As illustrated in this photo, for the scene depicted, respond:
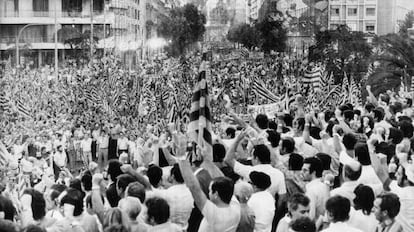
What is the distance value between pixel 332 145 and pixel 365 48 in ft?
124

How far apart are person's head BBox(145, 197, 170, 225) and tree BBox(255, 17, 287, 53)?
4663cm

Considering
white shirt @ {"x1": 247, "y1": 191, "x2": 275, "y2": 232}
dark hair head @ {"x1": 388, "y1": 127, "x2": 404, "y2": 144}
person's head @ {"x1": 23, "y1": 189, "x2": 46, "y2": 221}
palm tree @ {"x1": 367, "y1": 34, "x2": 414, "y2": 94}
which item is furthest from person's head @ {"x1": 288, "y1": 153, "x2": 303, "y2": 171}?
palm tree @ {"x1": 367, "y1": 34, "x2": 414, "y2": 94}

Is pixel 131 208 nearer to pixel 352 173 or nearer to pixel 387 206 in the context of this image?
pixel 387 206

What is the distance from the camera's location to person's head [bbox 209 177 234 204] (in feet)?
23.9

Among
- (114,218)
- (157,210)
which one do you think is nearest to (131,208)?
(157,210)

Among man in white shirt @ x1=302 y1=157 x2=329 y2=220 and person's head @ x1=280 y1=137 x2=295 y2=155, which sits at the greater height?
person's head @ x1=280 y1=137 x2=295 y2=155

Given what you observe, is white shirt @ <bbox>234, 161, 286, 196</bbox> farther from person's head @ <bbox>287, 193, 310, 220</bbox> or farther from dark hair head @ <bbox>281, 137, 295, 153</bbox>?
person's head @ <bbox>287, 193, 310, 220</bbox>

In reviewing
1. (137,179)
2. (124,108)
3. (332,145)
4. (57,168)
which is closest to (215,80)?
(124,108)

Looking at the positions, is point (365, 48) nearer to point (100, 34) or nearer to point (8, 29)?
point (100, 34)

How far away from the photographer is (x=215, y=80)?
3722 centimetres

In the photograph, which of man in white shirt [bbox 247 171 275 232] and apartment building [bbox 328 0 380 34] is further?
apartment building [bbox 328 0 380 34]

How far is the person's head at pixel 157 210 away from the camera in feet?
Result: 23.2

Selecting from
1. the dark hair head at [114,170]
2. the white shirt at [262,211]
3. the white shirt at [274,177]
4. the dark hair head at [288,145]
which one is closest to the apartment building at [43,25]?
the dark hair head at [288,145]

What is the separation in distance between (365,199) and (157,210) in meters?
1.70
